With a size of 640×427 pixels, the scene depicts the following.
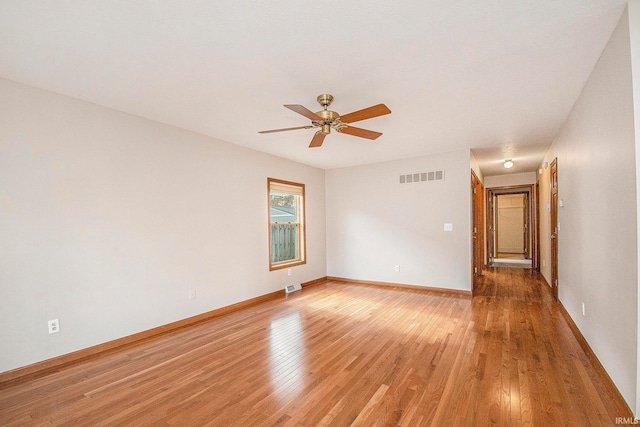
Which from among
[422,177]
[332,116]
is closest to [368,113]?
[332,116]

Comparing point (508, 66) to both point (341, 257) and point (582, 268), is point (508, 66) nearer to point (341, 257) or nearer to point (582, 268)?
point (582, 268)

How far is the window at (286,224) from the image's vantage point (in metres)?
5.37

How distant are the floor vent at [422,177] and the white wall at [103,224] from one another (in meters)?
3.20

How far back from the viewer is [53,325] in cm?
269

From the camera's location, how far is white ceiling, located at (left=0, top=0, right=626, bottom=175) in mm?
1756

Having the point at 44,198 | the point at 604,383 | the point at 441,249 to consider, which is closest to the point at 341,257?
the point at 441,249

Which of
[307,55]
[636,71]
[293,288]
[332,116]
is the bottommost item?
[293,288]

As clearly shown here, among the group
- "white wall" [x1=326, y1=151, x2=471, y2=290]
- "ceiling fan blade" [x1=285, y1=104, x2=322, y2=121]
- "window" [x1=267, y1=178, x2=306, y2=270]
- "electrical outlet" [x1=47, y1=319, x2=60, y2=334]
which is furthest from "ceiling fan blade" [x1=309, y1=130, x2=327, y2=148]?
"electrical outlet" [x1=47, y1=319, x2=60, y2=334]

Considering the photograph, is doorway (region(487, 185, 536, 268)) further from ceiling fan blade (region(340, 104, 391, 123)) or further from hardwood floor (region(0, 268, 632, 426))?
ceiling fan blade (region(340, 104, 391, 123))

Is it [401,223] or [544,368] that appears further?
[401,223]

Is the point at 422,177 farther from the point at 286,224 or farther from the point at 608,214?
the point at 608,214

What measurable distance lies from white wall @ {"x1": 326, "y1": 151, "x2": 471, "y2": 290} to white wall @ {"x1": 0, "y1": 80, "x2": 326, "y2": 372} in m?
2.58

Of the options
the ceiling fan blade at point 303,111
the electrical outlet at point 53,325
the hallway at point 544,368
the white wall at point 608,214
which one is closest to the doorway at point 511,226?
the hallway at point 544,368

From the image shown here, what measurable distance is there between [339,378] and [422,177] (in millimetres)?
4154
